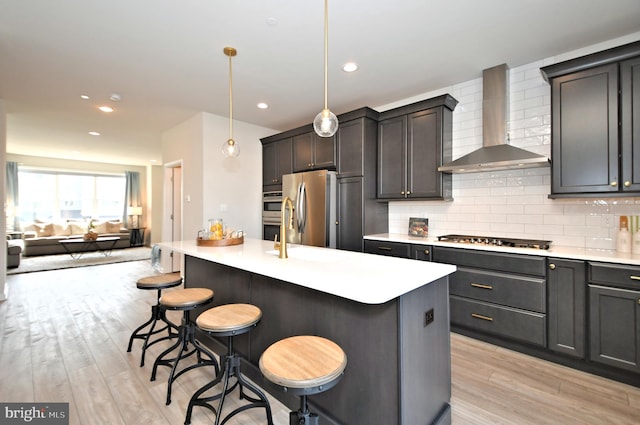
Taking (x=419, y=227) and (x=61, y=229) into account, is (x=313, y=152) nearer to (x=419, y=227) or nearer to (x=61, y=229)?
(x=419, y=227)

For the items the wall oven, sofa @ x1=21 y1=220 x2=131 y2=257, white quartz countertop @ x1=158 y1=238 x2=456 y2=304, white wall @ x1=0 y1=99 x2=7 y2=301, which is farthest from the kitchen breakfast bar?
sofa @ x1=21 y1=220 x2=131 y2=257

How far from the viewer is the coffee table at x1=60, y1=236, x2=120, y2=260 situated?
7473mm

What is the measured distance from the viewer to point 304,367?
1172 mm

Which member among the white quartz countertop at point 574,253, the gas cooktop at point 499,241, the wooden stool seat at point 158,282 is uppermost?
the gas cooktop at point 499,241

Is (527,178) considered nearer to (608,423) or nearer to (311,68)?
(608,423)

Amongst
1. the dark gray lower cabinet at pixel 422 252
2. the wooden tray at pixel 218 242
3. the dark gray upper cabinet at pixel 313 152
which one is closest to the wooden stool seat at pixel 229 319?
the wooden tray at pixel 218 242

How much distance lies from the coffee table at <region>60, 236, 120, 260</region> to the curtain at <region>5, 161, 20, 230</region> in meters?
A: 1.67

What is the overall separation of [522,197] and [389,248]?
4.79 feet

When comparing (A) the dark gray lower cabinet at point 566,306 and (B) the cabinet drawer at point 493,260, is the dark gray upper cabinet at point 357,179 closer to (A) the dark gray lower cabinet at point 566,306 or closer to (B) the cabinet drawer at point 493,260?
(B) the cabinet drawer at point 493,260

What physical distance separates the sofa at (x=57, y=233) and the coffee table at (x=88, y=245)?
0.27 meters

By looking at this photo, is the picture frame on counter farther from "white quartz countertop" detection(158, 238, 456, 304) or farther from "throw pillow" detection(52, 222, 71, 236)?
"throw pillow" detection(52, 222, 71, 236)

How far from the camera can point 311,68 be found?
306 cm

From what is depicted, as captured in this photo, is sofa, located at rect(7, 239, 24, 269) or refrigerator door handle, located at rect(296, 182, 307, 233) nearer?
refrigerator door handle, located at rect(296, 182, 307, 233)

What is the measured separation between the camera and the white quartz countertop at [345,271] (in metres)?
1.24
